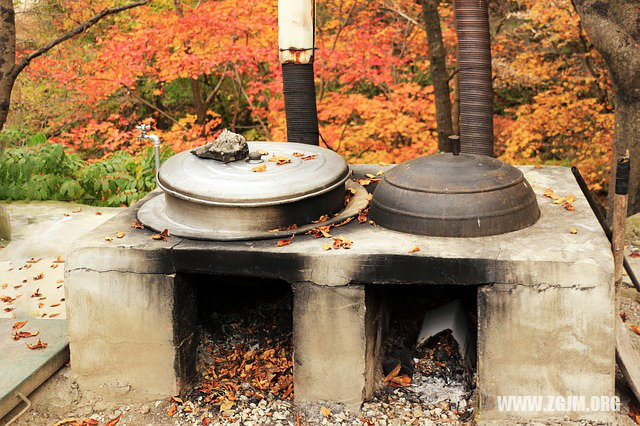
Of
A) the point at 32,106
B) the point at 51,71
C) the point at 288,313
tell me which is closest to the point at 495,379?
the point at 288,313

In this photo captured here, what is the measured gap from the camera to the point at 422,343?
5.83 meters

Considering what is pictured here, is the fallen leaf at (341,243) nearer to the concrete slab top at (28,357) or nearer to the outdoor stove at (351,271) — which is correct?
the outdoor stove at (351,271)

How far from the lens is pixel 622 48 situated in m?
8.05

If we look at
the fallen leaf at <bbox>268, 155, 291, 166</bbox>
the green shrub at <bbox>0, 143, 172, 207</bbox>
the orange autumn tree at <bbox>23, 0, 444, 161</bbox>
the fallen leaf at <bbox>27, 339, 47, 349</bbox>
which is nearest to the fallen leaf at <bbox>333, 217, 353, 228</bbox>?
the fallen leaf at <bbox>268, 155, 291, 166</bbox>

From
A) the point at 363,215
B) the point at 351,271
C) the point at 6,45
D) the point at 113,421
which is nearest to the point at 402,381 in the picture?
the point at 351,271

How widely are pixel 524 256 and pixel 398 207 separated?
111 centimetres

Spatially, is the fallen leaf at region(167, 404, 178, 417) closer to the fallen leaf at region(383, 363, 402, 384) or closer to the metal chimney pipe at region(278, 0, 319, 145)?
the fallen leaf at region(383, 363, 402, 384)

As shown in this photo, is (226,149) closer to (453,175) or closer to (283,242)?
(283,242)

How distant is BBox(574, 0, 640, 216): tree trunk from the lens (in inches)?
316

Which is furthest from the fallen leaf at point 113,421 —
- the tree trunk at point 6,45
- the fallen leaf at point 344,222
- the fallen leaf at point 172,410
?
the tree trunk at point 6,45

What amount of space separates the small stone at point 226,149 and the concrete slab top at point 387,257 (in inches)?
35.8

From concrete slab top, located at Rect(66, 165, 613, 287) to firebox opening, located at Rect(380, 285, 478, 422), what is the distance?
101 centimetres

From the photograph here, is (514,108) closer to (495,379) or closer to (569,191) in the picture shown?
(569,191)

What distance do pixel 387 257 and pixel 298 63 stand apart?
10.9 feet
